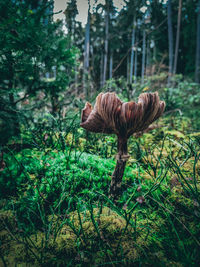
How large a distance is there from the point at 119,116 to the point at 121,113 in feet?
0.10

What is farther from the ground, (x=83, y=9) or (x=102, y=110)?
(x=83, y=9)

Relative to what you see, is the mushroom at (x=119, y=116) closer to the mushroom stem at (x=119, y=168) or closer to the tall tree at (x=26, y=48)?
the mushroom stem at (x=119, y=168)

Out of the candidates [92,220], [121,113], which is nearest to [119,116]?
[121,113]

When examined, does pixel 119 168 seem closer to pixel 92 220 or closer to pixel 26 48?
pixel 92 220

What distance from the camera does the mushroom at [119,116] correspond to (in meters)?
1.04

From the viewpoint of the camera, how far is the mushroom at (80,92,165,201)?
1037mm

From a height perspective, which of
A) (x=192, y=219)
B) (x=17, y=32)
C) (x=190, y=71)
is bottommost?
(x=192, y=219)

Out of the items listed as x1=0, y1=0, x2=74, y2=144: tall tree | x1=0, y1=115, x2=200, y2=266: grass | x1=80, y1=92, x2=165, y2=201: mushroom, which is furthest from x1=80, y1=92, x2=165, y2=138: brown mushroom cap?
x1=0, y1=0, x2=74, y2=144: tall tree

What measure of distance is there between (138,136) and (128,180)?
139 centimetres

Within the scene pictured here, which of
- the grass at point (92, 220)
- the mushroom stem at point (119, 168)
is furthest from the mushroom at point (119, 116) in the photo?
the grass at point (92, 220)

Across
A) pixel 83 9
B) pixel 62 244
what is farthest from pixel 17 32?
pixel 62 244

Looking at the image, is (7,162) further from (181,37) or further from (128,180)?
(181,37)

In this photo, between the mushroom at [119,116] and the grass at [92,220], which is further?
the mushroom at [119,116]

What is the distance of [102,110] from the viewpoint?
1.07 metres
